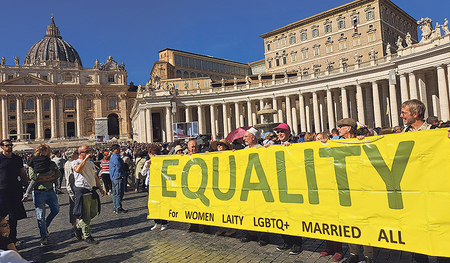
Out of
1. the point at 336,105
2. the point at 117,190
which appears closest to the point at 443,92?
the point at 336,105

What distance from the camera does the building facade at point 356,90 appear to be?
1350 inches

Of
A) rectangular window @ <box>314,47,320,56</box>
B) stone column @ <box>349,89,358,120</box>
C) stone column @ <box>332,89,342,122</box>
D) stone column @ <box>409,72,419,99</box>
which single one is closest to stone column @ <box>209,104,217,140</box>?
stone column @ <box>332,89,342,122</box>

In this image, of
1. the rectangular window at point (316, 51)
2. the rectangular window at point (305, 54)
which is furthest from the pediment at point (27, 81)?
the rectangular window at point (316, 51)

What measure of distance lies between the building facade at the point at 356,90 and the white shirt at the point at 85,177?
3718cm

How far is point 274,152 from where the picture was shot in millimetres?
6180

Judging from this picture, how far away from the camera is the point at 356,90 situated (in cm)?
4703

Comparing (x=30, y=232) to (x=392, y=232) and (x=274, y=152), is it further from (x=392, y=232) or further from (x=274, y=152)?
(x=392, y=232)

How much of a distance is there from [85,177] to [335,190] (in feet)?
20.0

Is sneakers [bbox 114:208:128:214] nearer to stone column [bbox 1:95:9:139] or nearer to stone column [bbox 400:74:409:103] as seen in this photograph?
stone column [bbox 400:74:409:103]

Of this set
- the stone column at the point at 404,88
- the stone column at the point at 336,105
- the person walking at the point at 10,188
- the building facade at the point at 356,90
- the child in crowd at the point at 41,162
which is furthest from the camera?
the stone column at the point at 336,105

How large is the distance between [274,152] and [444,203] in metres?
3.00

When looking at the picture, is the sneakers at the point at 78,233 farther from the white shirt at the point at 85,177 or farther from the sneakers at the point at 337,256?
the sneakers at the point at 337,256

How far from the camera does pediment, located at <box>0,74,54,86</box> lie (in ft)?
245

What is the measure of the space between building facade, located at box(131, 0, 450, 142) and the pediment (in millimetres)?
40791
